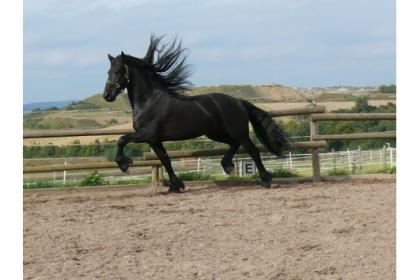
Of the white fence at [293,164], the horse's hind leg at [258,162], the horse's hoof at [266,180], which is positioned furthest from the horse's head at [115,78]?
the white fence at [293,164]

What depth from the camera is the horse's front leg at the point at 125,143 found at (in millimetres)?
9344

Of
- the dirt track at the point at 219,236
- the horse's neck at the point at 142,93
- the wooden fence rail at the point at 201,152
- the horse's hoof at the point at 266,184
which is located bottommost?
the dirt track at the point at 219,236

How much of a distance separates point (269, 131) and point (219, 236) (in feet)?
14.3

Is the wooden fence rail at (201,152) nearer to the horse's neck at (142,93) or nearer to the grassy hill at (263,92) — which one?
the horse's neck at (142,93)

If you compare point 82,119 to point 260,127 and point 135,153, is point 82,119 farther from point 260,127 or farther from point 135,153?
point 260,127

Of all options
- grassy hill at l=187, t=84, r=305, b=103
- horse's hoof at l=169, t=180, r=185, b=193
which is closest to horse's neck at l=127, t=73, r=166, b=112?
horse's hoof at l=169, t=180, r=185, b=193

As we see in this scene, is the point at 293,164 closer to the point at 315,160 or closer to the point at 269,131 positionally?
the point at 315,160

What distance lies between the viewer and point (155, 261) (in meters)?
5.14

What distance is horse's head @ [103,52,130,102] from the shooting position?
31.1 ft

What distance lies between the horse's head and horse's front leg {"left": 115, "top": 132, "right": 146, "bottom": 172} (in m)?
0.58

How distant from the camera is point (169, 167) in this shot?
9609 mm

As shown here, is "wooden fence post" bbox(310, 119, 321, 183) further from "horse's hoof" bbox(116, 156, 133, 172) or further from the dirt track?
"horse's hoof" bbox(116, 156, 133, 172)

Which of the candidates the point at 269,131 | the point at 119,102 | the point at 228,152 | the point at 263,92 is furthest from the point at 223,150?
the point at 119,102
